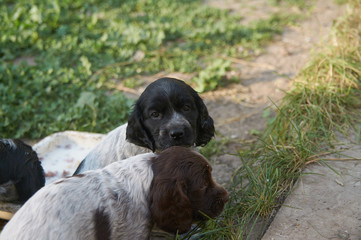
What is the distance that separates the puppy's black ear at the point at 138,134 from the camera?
14.0 feet

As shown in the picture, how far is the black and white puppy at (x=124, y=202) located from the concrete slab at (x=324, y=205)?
84cm

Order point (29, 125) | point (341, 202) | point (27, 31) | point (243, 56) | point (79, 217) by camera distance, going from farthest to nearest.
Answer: point (27, 31) → point (243, 56) → point (29, 125) → point (341, 202) → point (79, 217)

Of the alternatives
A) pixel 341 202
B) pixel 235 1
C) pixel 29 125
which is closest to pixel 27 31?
pixel 29 125

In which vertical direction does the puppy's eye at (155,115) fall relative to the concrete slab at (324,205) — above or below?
above

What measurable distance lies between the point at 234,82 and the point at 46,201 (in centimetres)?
512

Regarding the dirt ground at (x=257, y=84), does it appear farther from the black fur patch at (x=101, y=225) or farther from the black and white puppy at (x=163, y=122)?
the black fur patch at (x=101, y=225)

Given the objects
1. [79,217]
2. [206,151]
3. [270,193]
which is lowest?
[206,151]

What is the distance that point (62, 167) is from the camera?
17.7 ft

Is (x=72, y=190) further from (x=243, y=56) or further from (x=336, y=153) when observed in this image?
(x=243, y=56)

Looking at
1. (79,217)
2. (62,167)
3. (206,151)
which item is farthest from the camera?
(206,151)

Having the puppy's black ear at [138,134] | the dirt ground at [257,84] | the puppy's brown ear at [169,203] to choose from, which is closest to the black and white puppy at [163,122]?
the puppy's black ear at [138,134]

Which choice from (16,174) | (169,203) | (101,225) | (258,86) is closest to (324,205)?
(169,203)

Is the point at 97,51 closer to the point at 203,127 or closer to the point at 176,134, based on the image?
the point at 203,127

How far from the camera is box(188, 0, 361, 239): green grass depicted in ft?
13.4
